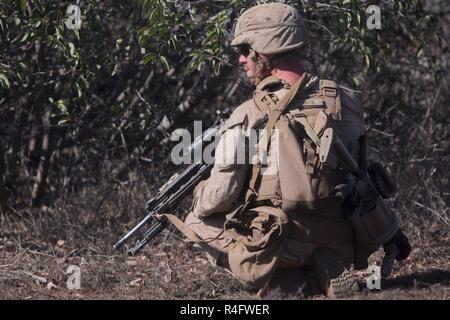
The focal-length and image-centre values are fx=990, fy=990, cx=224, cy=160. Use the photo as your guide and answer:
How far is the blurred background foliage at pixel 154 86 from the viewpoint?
20.2 ft

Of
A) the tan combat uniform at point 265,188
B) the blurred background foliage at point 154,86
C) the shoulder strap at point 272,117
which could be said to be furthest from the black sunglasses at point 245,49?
the blurred background foliage at point 154,86

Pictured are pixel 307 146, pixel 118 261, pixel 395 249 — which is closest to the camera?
pixel 307 146

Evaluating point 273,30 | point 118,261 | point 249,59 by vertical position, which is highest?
point 273,30

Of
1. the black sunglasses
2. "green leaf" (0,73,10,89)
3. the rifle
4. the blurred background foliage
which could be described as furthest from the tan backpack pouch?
"green leaf" (0,73,10,89)

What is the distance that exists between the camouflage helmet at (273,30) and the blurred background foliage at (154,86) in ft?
3.46

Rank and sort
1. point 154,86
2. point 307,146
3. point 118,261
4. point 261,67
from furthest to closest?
1. point 154,86
2. point 118,261
3. point 261,67
4. point 307,146

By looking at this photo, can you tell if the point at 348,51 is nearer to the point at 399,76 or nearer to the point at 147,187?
the point at 399,76

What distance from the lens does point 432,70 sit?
291 inches

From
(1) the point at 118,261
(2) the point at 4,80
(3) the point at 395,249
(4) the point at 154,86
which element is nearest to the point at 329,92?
(3) the point at 395,249

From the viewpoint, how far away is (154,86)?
7.49m

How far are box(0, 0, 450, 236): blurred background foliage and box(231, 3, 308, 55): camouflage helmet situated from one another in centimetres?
105

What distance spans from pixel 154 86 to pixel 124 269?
82.0 inches

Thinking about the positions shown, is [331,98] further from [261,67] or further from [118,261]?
[118,261]

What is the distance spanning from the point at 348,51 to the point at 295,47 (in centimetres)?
241
